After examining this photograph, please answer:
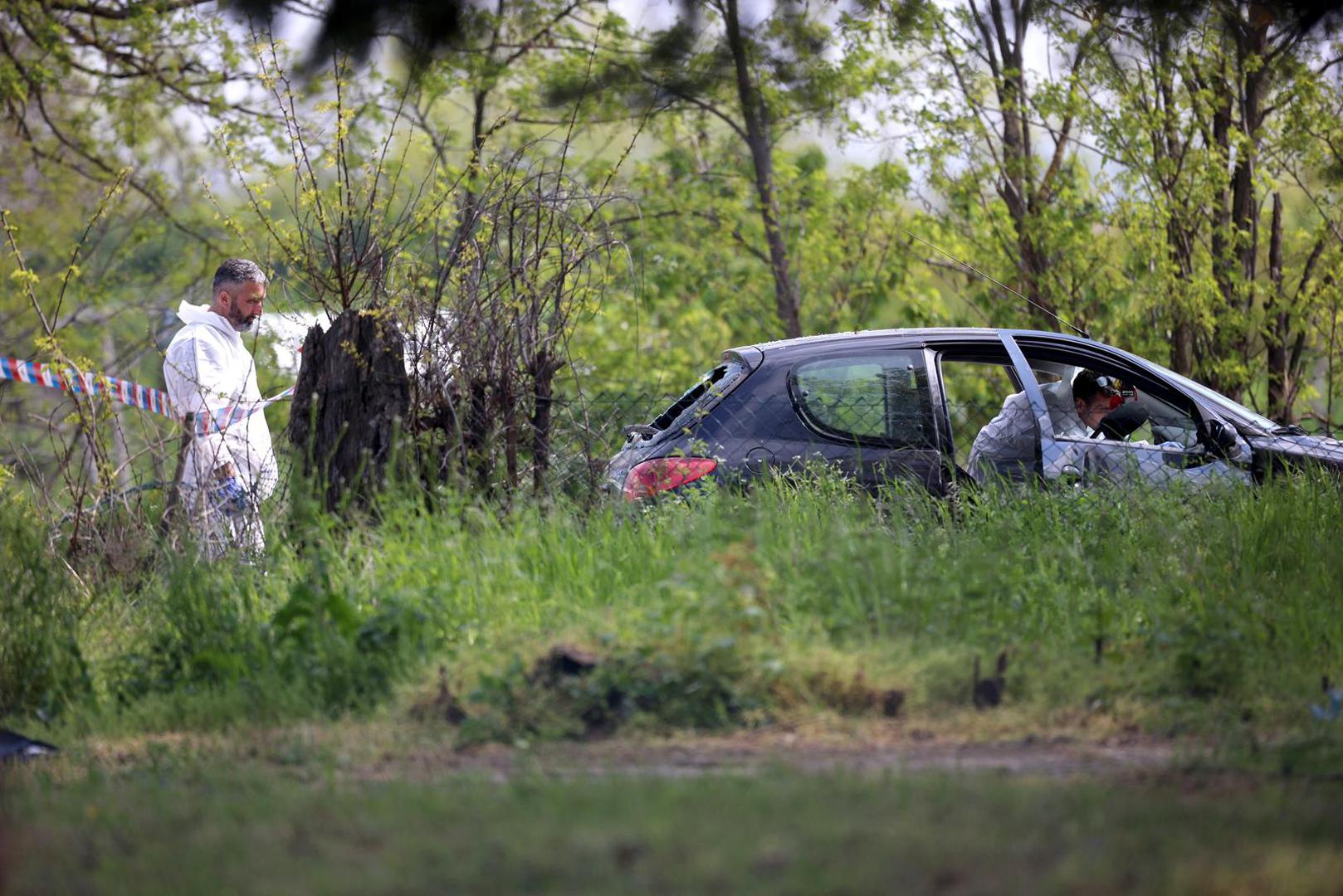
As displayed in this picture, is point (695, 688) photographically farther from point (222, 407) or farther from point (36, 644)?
point (222, 407)

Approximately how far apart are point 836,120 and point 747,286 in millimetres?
2914

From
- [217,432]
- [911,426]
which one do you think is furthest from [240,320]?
[911,426]

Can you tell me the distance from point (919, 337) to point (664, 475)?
1744 mm

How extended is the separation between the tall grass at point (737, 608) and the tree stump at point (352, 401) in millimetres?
448

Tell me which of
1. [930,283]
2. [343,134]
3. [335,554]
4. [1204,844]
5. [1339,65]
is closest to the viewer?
[1204,844]

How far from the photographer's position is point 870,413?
7.71 metres

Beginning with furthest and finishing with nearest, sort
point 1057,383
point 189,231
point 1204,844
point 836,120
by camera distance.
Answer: point 189,231, point 836,120, point 1057,383, point 1204,844

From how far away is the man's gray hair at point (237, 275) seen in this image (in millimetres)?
7902

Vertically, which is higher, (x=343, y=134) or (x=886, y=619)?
(x=343, y=134)

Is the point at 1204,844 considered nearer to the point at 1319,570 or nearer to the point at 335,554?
the point at 1319,570

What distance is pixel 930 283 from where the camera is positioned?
17656 mm

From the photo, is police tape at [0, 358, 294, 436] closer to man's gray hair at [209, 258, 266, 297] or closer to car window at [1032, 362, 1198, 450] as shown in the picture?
man's gray hair at [209, 258, 266, 297]

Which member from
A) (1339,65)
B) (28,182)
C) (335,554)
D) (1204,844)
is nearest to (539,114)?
(28,182)

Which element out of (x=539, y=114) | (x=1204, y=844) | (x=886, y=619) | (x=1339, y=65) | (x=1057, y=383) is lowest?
(x=1204, y=844)
